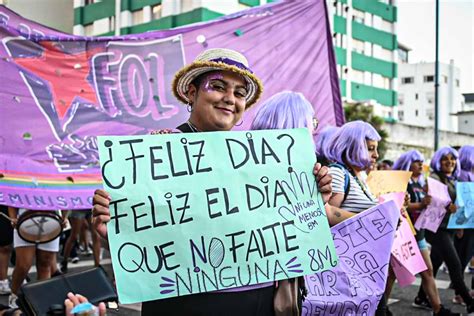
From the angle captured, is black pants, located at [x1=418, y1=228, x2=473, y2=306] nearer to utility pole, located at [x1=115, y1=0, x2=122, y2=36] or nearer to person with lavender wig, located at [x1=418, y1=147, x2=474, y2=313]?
person with lavender wig, located at [x1=418, y1=147, x2=474, y2=313]

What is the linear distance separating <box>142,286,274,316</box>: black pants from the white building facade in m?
67.9

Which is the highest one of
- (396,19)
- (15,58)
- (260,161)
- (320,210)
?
(396,19)

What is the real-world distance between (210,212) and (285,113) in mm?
804

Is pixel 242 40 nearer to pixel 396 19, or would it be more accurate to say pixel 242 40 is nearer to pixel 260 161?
pixel 260 161

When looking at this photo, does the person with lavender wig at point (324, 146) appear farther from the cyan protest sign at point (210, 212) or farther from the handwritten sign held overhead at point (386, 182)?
the cyan protest sign at point (210, 212)

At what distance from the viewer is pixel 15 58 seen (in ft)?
14.0

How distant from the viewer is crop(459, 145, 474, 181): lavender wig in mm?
5914

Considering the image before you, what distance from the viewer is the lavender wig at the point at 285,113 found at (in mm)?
2514

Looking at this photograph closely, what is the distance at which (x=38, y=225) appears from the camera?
4.53 meters

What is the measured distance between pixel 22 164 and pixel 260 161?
2.69 meters

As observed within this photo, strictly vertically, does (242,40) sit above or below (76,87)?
above

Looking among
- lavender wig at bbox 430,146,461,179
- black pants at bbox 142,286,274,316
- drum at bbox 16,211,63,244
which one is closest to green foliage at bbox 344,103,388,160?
lavender wig at bbox 430,146,461,179

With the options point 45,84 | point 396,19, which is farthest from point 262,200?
point 396,19

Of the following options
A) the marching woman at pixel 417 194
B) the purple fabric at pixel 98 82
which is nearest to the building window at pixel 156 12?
the purple fabric at pixel 98 82
